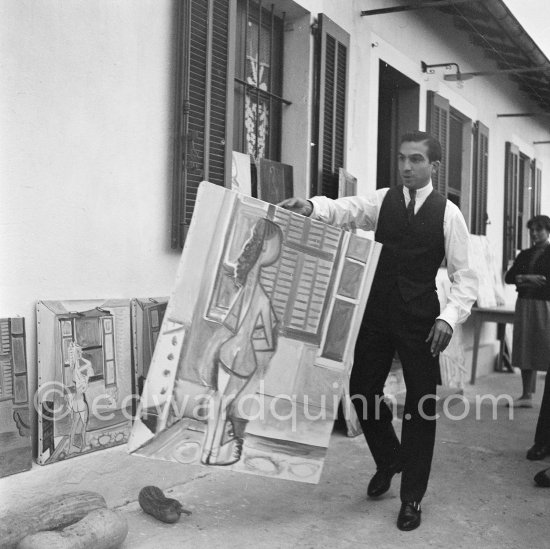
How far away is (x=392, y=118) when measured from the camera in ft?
23.1

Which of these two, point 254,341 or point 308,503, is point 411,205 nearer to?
point 254,341

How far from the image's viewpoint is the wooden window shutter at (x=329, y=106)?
5.15 m

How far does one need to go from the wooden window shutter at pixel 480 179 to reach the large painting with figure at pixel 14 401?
6.40 meters

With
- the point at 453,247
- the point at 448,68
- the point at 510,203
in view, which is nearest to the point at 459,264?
Answer: the point at 453,247

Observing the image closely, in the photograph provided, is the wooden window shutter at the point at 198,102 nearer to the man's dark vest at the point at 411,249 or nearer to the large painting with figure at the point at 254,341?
the large painting with figure at the point at 254,341

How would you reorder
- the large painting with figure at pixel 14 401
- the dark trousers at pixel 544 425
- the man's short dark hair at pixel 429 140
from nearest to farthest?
the large painting with figure at pixel 14 401 < the man's short dark hair at pixel 429 140 < the dark trousers at pixel 544 425

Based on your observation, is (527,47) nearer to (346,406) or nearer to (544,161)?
(346,406)

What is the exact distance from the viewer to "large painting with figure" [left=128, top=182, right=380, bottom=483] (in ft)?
9.84

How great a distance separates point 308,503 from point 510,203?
7.26 meters

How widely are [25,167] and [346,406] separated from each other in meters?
2.78

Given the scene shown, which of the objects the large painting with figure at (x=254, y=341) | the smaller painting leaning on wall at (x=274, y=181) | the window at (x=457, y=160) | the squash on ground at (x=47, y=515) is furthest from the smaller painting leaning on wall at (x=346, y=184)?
the squash on ground at (x=47, y=515)

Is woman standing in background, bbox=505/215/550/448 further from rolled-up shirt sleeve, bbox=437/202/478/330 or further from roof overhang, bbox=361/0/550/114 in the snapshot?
rolled-up shirt sleeve, bbox=437/202/478/330

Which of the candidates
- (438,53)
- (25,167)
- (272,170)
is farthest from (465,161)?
(25,167)

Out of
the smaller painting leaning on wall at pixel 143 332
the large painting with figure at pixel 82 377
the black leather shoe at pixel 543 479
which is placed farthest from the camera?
the black leather shoe at pixel 543 479
